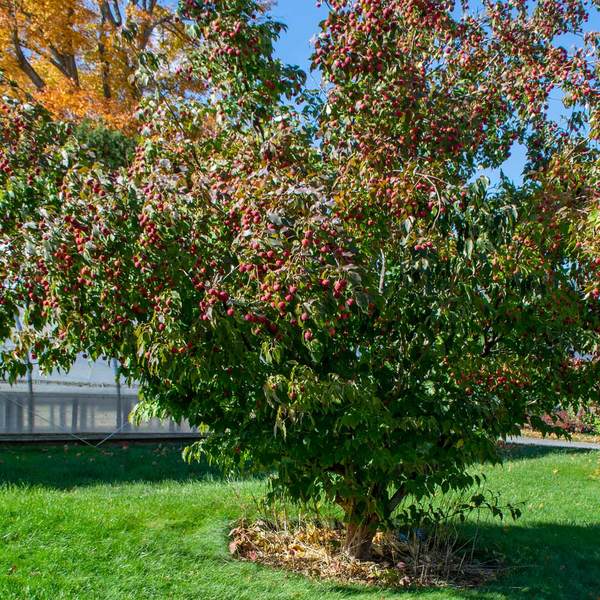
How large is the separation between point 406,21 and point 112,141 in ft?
18.2

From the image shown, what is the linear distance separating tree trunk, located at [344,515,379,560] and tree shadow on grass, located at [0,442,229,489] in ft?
12.3

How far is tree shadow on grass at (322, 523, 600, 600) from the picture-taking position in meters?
5.62

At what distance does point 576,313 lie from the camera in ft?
17.5

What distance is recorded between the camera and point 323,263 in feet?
14.2

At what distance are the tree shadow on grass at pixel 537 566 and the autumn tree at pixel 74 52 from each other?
13253 millimetres

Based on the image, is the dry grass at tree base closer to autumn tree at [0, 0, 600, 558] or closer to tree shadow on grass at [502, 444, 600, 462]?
autumn tree at [0, 0, 600, 558]

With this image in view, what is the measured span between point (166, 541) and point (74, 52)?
16.8 m

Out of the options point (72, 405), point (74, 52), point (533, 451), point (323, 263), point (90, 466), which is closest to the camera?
point (323, 263)

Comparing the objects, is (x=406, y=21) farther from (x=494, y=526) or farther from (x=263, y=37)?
(x=494, y=526)

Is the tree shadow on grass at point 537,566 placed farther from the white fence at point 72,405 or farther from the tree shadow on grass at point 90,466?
the white fence at point 72,405

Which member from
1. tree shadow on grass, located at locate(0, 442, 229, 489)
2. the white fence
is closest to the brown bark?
the white fence

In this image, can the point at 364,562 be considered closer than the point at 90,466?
Yes

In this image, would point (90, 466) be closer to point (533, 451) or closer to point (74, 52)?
point (533, 451)

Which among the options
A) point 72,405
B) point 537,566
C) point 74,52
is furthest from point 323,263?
point 74,52
